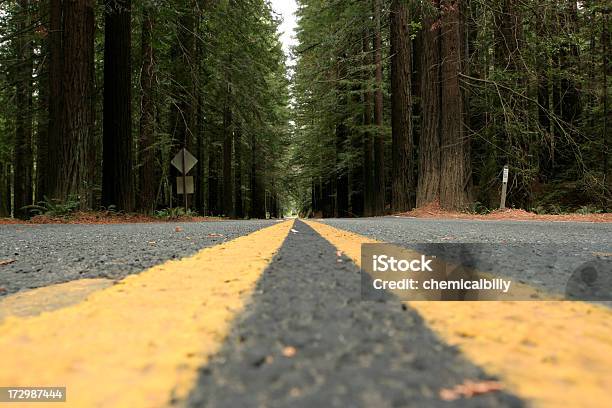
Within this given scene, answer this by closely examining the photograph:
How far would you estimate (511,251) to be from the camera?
2.76 metres

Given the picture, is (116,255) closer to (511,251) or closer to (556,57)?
(511,251)

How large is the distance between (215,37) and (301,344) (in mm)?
17292

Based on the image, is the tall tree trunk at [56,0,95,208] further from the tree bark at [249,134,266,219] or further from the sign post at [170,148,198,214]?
the tree bark at [249,134,266,219]

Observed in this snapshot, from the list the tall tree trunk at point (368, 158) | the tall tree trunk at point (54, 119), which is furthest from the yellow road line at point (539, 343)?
the tall tree trunk at point (368, 158)

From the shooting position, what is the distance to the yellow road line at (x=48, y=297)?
4.13 feet

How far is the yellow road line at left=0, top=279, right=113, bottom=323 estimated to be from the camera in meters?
1.26

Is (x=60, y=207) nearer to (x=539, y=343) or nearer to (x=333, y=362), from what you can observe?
(x=333, y=362)

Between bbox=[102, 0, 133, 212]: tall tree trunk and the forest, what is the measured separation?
0.03 metres

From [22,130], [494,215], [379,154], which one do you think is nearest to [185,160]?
[379,154]

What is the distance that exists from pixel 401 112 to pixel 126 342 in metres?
15.0

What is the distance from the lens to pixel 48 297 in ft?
4.74

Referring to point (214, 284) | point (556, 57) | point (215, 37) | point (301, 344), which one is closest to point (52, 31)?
point (215, 37)

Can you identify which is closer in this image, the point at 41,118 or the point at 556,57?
the point at 41,118

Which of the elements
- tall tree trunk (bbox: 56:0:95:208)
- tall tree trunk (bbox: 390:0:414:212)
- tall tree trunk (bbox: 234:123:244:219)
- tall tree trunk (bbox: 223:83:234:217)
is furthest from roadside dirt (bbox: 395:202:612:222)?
tall tree trunk (bbox: 234:123:244:219)
